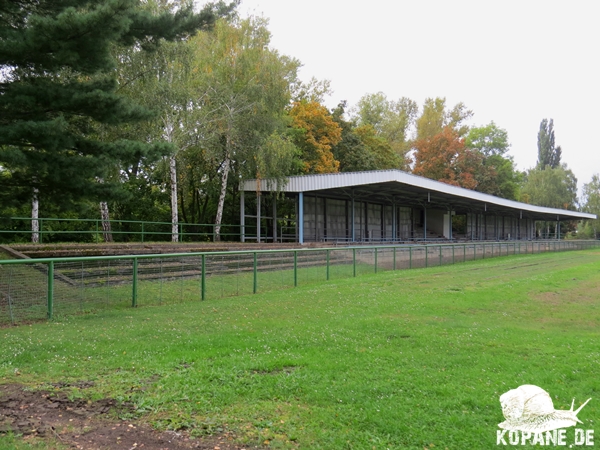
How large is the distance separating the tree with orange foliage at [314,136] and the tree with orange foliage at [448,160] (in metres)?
22.3

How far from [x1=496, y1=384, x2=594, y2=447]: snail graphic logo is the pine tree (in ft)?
27.7

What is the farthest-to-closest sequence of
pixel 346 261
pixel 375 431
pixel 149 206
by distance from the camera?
pixel 149 206 → pixel 346 261 → pixel 375 431

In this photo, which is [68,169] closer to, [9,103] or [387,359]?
[9,103]

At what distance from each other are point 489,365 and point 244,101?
23.2 meters

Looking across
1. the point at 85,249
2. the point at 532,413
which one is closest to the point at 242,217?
the point at 85,249

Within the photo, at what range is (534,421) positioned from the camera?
13.2 feet

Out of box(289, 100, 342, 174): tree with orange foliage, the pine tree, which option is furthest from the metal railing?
box(289, 100, 342, 174): tree with orange foliage

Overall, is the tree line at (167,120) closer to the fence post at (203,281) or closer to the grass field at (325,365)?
the fence post at (203,281)

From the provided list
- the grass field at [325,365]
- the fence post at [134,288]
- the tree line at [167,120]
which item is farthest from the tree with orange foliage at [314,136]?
the grass field at [325,365]

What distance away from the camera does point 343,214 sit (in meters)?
36.0

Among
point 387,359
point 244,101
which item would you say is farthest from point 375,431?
point 244,101

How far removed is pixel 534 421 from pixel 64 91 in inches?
380

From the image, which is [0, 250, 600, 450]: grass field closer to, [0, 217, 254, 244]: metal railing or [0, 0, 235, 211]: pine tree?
[0, 0, 235, 211]: pine tree

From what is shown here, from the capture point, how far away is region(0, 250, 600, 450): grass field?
4047 millimetres
